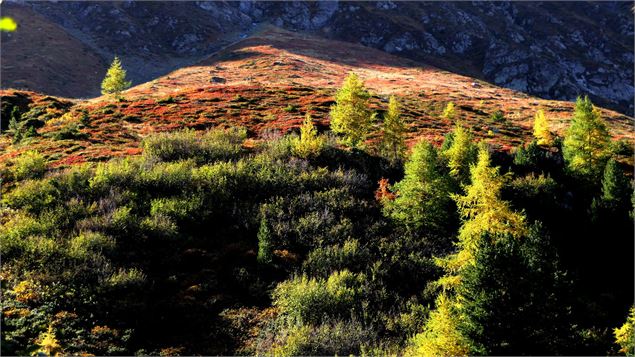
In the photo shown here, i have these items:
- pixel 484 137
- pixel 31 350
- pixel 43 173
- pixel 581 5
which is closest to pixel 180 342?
pixel 31 350

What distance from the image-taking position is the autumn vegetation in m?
12.8

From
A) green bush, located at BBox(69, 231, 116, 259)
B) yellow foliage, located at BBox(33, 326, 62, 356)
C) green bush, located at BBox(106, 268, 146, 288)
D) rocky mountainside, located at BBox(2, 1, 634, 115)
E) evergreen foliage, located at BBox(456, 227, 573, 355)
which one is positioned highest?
rocky mountainside, located at BBox(2, 1, 634, 115)

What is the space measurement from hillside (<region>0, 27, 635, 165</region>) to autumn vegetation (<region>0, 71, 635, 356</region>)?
707cm

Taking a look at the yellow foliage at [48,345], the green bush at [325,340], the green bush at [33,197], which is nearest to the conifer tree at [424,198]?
the green bush at [325,340]

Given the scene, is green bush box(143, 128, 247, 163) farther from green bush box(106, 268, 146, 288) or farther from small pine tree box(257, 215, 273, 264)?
green bush box(106, 268, 146, 288)

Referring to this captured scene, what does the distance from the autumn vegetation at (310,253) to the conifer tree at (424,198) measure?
3.4 inches

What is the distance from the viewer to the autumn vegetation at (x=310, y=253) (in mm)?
12766

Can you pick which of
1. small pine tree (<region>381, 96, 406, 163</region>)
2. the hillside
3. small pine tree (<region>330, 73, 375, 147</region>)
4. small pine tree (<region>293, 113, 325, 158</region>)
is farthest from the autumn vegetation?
the hillside

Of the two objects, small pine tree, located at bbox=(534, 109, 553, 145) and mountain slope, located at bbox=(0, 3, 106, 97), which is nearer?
small pine tree, located at bbox=(534, 109, 553, 145)

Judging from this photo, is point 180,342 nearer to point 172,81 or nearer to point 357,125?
point 357,125

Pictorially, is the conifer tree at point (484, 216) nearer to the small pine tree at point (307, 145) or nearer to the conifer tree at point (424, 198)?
the conifer tree at point (424, 198)

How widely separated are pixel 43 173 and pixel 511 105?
212 feet

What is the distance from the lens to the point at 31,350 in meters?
11.7

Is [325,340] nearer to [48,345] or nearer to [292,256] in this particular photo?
[292,256]
